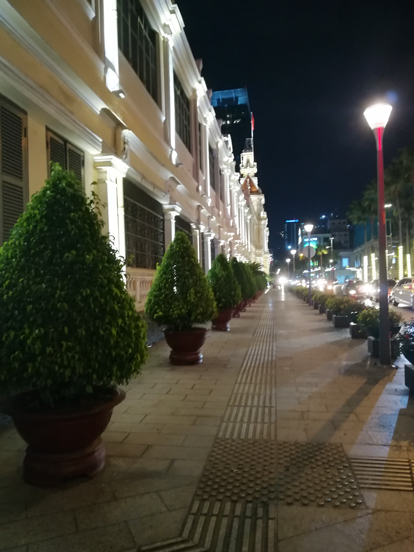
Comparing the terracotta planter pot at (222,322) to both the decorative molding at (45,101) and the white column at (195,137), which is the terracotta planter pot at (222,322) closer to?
the decorative molding at (45,101)

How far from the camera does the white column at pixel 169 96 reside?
15500 mm

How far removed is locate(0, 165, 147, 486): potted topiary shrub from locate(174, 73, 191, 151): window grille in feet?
47.2

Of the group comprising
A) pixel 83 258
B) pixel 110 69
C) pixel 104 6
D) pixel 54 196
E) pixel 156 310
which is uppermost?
pixel 104 6

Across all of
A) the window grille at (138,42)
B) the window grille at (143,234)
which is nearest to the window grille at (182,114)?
the window grille at (138,42)

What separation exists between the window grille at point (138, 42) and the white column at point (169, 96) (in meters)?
0.65

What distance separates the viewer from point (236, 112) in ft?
434

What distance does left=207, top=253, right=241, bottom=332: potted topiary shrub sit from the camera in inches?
576

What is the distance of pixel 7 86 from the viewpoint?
20.5ft

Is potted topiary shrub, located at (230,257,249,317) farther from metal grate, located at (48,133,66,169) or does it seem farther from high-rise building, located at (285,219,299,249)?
high-rise building, located at (285,219,299,249)

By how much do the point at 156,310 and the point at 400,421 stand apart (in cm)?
493

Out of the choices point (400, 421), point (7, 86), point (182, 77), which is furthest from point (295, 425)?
point (182, 77)

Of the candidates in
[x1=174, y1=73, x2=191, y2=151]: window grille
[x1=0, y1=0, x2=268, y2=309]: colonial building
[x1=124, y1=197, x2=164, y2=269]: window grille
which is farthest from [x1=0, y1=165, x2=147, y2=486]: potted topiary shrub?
[x1=174, y1=73, x2=191, y2=151]: window grille

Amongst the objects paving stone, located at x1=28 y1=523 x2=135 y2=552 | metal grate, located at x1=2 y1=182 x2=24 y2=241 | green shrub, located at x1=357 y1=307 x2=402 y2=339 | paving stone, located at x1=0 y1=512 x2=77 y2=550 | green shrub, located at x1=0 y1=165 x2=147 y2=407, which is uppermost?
metal grate, located at x1=2 y1=182 x2=24 y2=241

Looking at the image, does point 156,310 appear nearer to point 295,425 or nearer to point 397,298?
point 295,425
